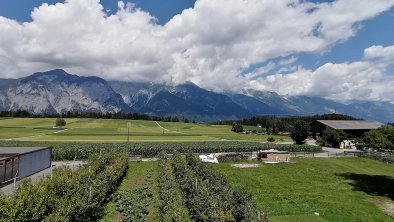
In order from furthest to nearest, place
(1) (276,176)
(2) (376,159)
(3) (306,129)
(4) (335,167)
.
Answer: (3) (306,129), (2) (376,159), (4) (335,167), (1) (276,176)

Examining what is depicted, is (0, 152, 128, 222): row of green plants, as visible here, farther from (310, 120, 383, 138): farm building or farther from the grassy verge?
(310, 120, 383, 138): farm building

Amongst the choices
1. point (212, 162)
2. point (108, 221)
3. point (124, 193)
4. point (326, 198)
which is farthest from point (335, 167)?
point (108, 221)

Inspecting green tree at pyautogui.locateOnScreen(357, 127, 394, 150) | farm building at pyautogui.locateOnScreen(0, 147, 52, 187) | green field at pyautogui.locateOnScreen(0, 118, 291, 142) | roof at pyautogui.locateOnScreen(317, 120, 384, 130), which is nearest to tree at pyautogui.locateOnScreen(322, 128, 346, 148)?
roof at pyautogui.locateOnScreen(317, 120, 384, 130)

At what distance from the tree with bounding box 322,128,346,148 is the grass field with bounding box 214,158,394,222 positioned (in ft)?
124

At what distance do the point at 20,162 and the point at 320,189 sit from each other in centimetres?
3817

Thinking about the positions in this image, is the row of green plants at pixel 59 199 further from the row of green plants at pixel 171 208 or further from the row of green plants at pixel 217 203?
the row of green plants at pixel 217 203

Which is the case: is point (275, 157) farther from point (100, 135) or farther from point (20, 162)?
point (100, 135)

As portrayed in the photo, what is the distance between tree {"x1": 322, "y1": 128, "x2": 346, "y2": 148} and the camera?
105 meters

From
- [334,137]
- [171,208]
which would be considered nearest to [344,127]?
[334,137]

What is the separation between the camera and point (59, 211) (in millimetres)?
21188

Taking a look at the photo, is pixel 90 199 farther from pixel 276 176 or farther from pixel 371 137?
pixel 371 137

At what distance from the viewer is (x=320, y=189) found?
42750 mm

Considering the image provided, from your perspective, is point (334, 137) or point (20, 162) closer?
point (20, 162)

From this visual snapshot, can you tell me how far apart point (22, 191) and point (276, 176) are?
37603 millimetres
